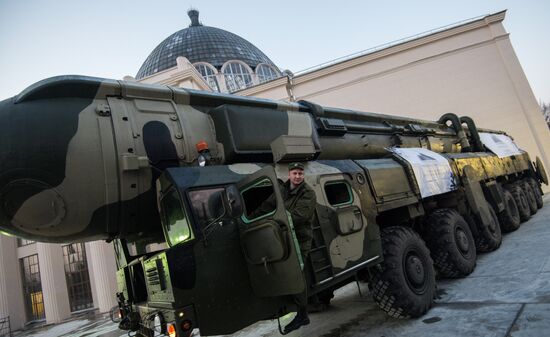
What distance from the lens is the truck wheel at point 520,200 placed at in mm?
9047

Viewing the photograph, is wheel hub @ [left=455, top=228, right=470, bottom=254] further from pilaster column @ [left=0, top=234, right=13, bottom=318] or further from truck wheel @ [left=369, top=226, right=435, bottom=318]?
pilaster column @ [left=0, top=234, right=13, bottom=318]

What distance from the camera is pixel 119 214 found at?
11.4 feet

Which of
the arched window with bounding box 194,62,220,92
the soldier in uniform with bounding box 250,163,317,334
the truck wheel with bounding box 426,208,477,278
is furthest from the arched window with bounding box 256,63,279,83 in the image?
the soldier in uniform with bounding box 250,163,317,334

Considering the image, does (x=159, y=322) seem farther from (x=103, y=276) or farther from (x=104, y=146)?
(x=103, y=276)

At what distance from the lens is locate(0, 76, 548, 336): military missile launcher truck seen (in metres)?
2.91

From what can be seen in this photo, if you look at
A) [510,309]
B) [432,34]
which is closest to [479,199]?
[510,309]

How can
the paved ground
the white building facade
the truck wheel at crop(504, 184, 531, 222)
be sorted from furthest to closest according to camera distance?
the white building facade, the truck wheel at crop(504, 184, 531, 222), the paved ground

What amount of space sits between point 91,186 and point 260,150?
177 cm

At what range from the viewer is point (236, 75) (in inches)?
1844

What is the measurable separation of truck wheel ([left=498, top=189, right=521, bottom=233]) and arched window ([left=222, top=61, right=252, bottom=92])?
125 ft

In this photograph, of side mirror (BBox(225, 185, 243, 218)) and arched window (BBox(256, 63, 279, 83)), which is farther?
arched window (BBox(256, 63, 279, 83))

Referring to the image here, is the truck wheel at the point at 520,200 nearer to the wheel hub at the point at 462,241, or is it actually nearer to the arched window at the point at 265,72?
the wheel hub at the point at 462,241

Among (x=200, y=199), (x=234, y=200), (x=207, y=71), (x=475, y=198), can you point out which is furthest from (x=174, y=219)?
(x=207, y=71)

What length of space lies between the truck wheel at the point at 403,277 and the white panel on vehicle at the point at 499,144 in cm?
581
